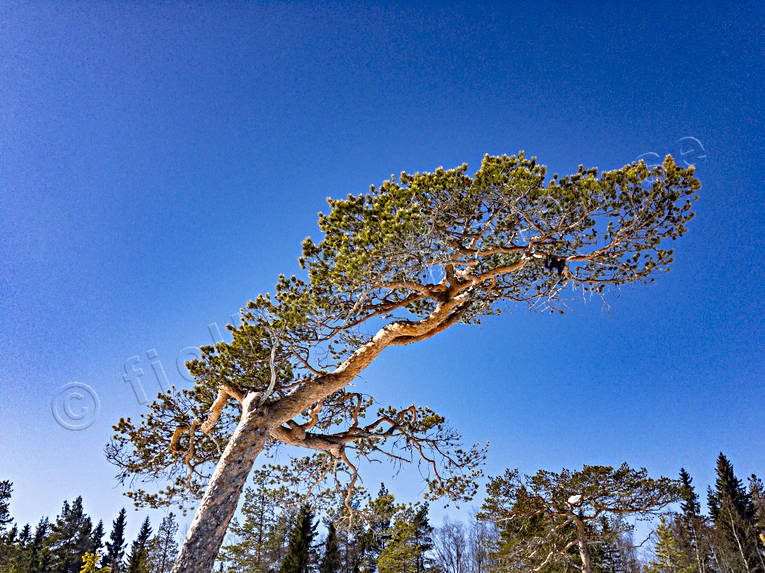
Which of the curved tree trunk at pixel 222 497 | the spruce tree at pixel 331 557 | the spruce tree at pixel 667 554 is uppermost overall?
the curved tree trunk at pixel 222 497

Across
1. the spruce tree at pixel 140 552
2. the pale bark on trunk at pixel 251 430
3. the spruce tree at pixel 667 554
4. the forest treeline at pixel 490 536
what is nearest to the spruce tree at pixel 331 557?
the forest treeline at pixel 490 536

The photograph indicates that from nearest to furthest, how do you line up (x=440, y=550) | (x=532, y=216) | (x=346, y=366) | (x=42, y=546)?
(x=532, y=216)
(x=346, y=366)
(x=440, y=550)
(x=42, y=546)

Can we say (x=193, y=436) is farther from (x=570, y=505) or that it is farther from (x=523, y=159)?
(x=570, y=505)

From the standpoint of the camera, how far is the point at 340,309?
6.88 meters

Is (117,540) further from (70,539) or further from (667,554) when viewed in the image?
(667,554)

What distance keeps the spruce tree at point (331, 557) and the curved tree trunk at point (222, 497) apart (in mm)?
21976

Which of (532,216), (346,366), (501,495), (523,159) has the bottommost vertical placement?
(501,495)

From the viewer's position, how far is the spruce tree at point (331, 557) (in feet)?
83.6

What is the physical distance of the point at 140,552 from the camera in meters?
28.8

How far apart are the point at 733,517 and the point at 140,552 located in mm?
40875

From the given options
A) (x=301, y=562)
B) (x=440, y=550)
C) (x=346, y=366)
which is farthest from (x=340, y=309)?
(x=440, y=550)

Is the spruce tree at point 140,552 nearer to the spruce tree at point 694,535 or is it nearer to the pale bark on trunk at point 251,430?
the pale bark on trunk at point 251,430

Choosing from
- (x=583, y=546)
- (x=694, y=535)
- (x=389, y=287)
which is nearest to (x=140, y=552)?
(x=583, y=546)

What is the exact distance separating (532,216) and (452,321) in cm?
254
